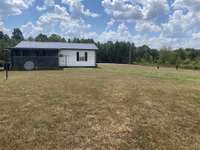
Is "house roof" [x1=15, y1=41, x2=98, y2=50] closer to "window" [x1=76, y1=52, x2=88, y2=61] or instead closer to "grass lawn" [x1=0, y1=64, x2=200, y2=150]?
"window" [x1=76, y1=52, x2=88, y2=61]

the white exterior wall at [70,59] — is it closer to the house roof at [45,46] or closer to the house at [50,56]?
the house at [50,56]

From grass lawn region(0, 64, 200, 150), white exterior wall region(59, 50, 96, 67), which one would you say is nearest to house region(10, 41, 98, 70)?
white exterior wall region(59, 50, 96, 67)

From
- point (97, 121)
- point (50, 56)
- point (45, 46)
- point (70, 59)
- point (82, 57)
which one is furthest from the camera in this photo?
point (82, 57)

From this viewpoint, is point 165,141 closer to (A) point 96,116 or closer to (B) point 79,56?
(A) point 96,116

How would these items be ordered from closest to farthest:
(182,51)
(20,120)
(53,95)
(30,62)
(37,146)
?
1. (37,146)
2. (20,120)
3. (53,95)
4. (30,62)
5. (182,51)

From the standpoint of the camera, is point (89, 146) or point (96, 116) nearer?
point (89, 146)

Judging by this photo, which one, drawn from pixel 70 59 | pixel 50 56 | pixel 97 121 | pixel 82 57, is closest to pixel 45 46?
pixel 50 56

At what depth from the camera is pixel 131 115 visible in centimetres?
706

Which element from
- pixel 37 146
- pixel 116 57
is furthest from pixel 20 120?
pixel 116 57

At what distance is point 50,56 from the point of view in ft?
88.0

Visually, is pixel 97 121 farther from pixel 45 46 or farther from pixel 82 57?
pixel 82 57

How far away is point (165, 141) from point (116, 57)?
55.2 meters

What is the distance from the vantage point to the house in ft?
84.1

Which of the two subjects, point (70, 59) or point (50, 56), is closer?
point (50, 56)
